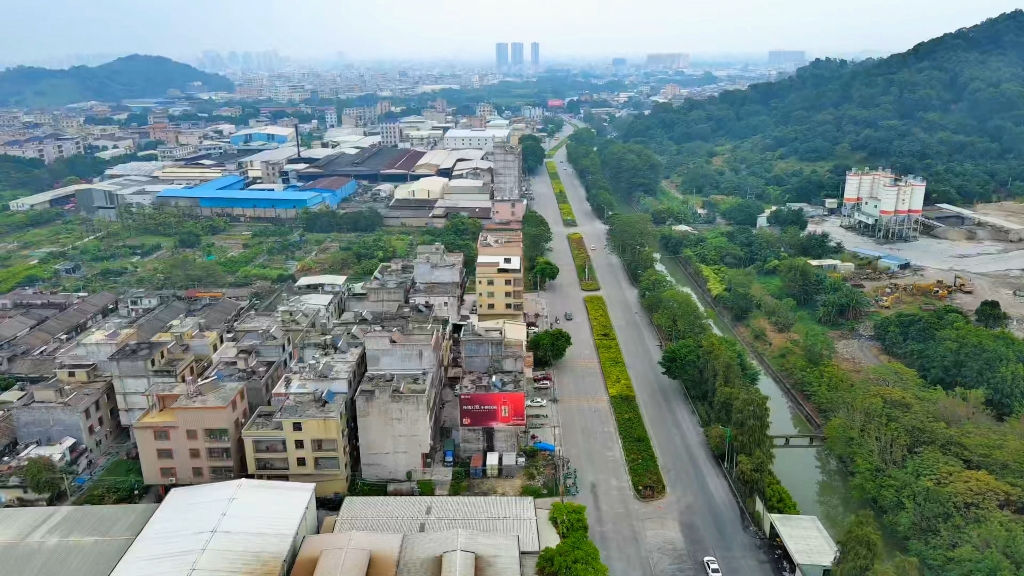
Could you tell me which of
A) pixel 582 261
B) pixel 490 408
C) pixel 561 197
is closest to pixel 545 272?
pixel 582 261

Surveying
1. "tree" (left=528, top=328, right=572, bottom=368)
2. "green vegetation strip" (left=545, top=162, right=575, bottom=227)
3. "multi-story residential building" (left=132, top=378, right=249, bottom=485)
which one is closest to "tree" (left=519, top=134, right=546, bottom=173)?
"green vegetation strip" (left=545, top=162, right=575, bottom=227)

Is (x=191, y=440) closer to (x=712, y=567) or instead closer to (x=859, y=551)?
(x=712, y=567)

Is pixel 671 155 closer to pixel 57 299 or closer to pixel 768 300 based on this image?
pixel 768 300

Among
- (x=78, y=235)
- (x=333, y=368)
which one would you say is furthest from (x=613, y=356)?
(x=78, y=235)

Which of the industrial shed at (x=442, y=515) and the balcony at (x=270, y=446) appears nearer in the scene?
the industrial shed at (x=442, y=515)

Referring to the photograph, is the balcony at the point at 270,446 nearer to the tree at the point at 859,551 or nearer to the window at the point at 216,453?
the window at the point at 216,453

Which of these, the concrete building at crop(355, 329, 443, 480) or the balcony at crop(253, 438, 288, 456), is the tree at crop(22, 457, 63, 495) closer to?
the balcony at crop(253, 438, 288, 456)

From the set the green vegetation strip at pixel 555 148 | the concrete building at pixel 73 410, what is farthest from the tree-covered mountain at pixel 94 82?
the concrete building at pixel 73 410
